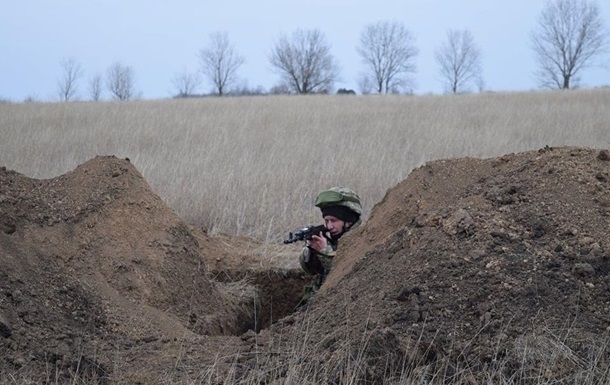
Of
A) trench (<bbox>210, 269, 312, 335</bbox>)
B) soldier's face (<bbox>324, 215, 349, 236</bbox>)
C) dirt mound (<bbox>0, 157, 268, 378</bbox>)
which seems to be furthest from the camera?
trench (<bbox>210, 269, 312, 335</bbox>)

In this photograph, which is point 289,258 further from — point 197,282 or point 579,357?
point 579,357

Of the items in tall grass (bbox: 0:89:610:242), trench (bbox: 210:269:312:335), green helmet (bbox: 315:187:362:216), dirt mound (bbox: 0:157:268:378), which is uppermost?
tall grass (bbox: 0:89:610:242)

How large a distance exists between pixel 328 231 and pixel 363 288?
1889 millimetres

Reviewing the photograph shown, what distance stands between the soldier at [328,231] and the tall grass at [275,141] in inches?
57.7

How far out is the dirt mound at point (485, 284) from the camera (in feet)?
9.73

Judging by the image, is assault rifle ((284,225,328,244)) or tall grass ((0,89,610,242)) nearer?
assault rifle ((284,225,328,244))

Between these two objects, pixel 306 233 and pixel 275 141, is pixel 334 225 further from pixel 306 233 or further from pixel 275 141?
pixel 275 141

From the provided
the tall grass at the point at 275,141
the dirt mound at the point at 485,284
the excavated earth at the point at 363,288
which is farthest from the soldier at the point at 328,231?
the tall grass at the point at 275,141

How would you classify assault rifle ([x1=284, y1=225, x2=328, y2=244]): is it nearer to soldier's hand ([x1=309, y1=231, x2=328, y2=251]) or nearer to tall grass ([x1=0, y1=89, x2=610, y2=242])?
soldier's hand ([x1=309, y1=231, x2=328, y2=251])

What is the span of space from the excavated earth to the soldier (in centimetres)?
45

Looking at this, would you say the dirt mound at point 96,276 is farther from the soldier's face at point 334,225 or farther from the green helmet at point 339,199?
the green helmet at point 339,199

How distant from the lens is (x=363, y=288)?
3621mm

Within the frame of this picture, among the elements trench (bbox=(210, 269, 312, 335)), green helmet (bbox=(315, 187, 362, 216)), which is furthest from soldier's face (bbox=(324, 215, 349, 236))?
trench (bbox=(210, 269, 312, 335))

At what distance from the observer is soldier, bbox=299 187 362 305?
5.23 m
